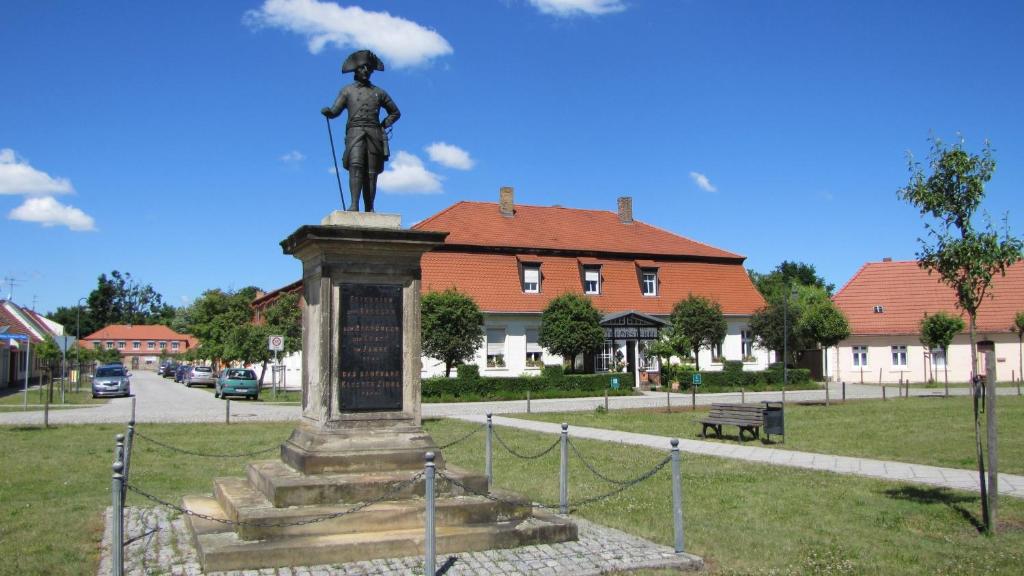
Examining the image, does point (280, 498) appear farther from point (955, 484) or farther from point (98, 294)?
point (98, 294)

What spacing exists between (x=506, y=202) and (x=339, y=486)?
1533 inches

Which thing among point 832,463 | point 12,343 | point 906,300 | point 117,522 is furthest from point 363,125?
point 906,300

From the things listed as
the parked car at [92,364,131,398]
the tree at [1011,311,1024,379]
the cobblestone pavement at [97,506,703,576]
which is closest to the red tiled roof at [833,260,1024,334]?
the tree at [1011,311,1024,379]

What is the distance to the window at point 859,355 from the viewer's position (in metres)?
47.6

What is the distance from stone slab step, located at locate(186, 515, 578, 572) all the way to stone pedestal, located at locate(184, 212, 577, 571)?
1 cm

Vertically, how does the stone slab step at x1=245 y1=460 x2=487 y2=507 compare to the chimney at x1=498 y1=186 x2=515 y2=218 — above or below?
below

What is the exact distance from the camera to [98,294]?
455 feet

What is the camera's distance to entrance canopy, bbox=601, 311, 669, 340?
133ft

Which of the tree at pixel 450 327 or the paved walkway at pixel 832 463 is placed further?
the tree at pixel 450 327

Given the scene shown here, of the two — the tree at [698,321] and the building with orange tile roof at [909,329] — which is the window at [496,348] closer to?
the tree at [698,321]

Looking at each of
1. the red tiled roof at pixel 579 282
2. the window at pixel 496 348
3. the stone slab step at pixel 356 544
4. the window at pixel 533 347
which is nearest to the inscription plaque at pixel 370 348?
the stone slab step at pixel 356 544

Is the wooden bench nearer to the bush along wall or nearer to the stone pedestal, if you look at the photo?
the stone pedestal

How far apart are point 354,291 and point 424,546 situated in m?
2.76

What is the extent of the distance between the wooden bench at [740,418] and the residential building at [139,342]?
11798 centimetres
